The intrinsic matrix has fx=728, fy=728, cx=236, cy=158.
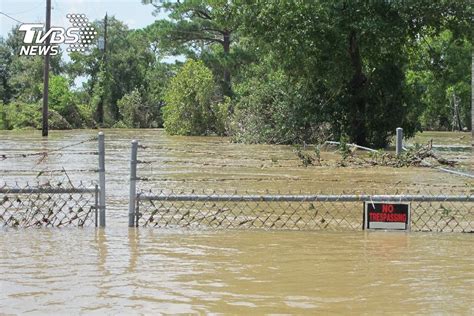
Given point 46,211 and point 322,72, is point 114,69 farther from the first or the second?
point 46,211

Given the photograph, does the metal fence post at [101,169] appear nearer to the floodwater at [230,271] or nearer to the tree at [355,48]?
the floodwater at [230,271]

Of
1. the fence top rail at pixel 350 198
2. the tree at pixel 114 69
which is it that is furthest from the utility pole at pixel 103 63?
the fence top rail at pixel 350 198

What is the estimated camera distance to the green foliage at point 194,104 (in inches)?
1660

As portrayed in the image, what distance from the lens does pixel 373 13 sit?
25812 millimetres

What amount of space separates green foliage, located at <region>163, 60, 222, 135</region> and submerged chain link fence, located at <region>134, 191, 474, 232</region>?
31.2 metres

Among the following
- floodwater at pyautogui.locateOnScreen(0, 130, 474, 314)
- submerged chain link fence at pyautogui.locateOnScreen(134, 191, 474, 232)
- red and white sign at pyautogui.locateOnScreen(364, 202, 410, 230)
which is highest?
red and white sign at pyautogui.locateOnScreen(364, 202, 410, 230)

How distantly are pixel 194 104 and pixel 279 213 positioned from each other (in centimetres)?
3281

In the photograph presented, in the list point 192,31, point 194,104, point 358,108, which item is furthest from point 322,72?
point 192,31

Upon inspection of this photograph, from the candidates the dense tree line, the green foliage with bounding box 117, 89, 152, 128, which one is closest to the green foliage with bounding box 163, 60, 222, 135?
the dense tree line

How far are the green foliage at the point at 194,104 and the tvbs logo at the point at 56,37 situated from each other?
25.1 feet

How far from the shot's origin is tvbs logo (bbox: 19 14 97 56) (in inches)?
1631

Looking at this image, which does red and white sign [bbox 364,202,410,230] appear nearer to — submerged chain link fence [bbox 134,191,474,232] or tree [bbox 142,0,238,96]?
submerged chain link fence [bbox 134,191,474,232]

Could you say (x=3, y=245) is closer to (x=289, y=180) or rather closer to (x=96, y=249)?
(x=96, y=249)

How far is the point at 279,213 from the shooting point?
10.3 meters
